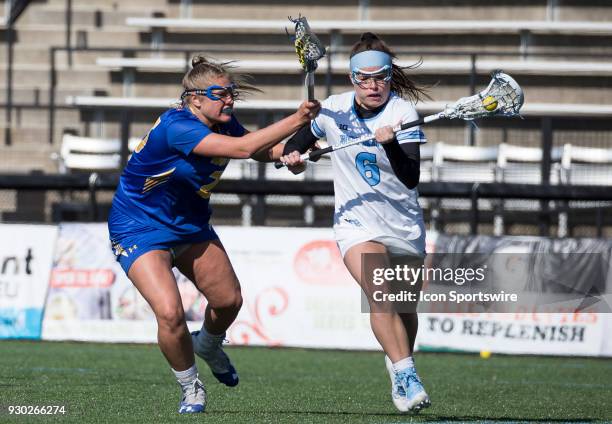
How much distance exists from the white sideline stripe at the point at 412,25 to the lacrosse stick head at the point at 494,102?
10.5 m

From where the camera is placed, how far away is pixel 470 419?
6.65 meters

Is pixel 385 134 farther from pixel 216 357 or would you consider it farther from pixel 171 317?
pixel 216 357

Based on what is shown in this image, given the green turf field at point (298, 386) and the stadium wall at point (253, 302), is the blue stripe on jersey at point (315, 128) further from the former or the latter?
the stadium wall at point (253, 302)

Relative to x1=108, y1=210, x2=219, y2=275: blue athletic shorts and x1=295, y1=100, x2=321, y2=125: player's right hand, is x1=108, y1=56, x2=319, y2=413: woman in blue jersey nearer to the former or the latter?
x1=108, y1=210, x2=219, y2=275: blue athletic shorts

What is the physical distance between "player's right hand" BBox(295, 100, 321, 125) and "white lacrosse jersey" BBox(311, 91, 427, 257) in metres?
0.53

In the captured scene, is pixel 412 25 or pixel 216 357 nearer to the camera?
pixel 216 357

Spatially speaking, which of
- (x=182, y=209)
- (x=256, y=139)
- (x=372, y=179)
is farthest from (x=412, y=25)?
(x=256, y=139)

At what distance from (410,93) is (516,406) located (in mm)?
2199

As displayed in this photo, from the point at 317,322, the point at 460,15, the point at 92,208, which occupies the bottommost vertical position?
the point at 317,322

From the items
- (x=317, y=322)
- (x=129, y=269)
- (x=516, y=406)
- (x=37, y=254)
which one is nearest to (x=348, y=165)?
(x=129, y=269)

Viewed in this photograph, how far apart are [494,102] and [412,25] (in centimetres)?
1083

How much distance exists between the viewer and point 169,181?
266 inches

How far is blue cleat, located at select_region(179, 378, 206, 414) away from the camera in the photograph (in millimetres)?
6680

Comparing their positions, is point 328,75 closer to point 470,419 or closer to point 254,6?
point 254,6
